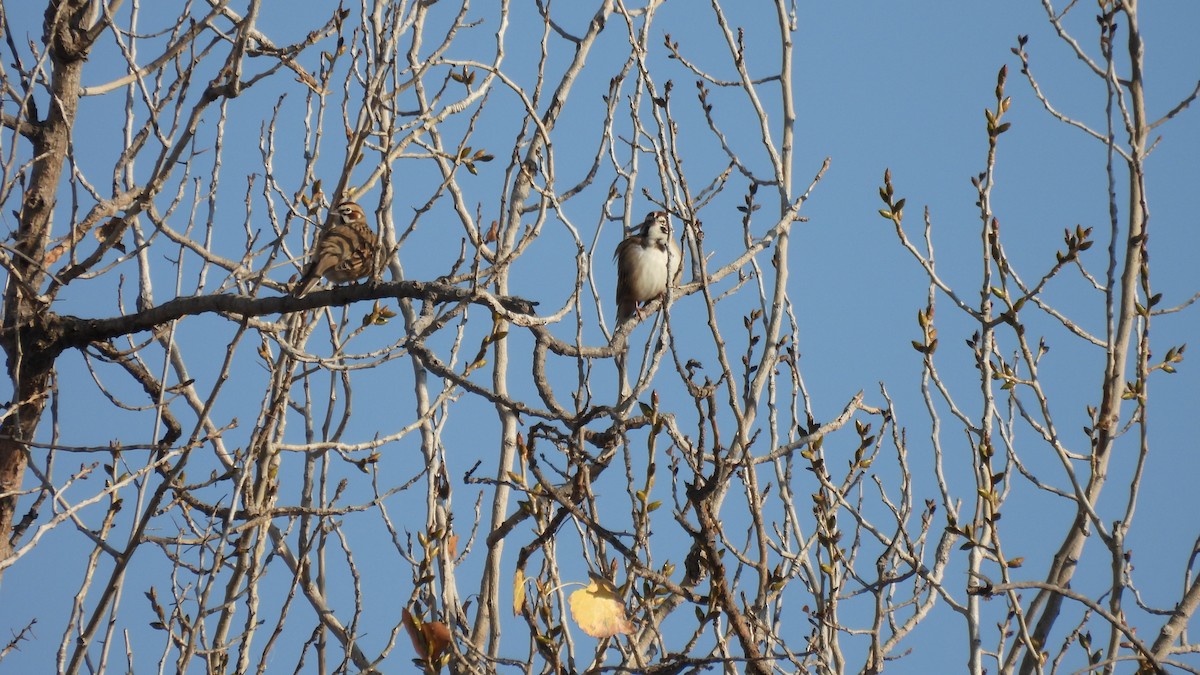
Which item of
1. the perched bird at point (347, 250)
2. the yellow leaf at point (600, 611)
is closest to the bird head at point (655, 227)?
the perched bird at point (347, 250)

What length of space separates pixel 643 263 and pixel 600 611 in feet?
18.6

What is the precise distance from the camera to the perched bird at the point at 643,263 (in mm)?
8664

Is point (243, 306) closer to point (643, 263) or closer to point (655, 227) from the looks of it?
point (643, 263)

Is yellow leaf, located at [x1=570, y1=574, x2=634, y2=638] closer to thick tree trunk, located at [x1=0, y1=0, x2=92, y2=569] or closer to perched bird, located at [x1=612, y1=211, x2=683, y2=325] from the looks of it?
thick tree trunk, located at [x1=0, y1=0, x2=92, y2=569]

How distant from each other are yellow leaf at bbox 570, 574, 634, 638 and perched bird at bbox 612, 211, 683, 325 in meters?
5.38

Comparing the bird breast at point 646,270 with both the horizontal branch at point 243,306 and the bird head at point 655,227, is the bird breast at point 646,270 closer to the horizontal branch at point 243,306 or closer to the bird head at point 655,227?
the bird head at point 655,227

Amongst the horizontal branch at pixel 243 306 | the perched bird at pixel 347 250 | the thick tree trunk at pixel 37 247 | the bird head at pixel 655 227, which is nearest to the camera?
the horizontal branch at pixel 243 306

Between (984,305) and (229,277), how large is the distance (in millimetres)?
3044

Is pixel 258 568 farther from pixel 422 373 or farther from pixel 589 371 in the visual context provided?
pixel 589 371

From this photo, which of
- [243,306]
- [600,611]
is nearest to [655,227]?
[243,306]

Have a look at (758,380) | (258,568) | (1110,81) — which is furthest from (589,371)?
(1110,81)

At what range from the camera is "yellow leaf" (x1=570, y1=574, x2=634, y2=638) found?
3139 millimetres

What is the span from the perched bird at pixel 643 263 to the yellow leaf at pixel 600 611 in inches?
212

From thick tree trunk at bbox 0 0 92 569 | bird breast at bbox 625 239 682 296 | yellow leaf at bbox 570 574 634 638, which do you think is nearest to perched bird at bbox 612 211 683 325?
bird breast at bbox 625 239 682 296
